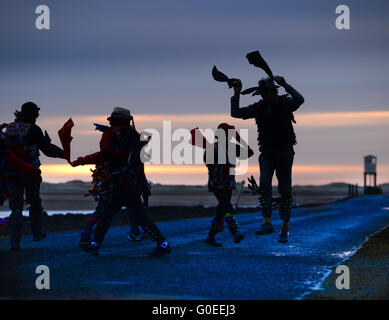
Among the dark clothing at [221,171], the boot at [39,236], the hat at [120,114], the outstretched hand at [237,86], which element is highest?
the outstretched hand at [237,86]

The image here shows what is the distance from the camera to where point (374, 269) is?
33.1 ft

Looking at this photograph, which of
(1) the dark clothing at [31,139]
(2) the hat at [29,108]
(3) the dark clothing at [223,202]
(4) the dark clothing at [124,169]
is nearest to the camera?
(4) the dark clothing at [124,169]

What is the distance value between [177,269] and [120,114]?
94.1 inches

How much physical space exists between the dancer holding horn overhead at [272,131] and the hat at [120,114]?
1662 mm

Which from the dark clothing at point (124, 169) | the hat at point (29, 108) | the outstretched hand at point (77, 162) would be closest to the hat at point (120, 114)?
the dark clothing at point (124, 169)

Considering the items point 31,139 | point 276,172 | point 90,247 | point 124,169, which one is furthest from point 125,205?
point 31,139

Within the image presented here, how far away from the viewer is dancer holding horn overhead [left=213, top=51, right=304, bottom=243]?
31.2 feet

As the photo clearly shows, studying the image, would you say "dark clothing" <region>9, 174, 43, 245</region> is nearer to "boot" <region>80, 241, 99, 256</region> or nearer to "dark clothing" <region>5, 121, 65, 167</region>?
"dark clothing" <region>5, 121, 65, 167</region>

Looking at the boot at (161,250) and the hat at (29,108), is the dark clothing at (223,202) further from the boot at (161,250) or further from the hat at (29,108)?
the hat at (29,108)

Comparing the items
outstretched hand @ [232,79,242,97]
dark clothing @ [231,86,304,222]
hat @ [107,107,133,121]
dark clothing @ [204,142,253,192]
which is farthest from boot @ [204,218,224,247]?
outstretched hand @ [232,79,242,97]

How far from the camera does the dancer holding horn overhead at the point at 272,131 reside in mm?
9500

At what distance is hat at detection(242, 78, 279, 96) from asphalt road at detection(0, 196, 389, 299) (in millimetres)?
2340
